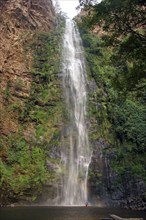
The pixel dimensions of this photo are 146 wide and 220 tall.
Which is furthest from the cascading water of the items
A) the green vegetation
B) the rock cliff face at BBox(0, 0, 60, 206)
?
the rock cliff face at BBox(0, 0, 60, 206)

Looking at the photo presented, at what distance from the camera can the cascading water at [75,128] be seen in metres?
36.8

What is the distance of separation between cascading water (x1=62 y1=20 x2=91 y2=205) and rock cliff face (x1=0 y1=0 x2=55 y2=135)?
4897 millimetres

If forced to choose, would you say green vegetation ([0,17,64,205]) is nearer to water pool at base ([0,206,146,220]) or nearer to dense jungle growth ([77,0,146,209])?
dense jungle growth ([77,0,146,209])

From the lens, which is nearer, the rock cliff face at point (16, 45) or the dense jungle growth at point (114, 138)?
the dense jungle growth at point (114, 138)

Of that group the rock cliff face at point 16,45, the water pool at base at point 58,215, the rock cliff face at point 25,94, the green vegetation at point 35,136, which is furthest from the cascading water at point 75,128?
the water pool at base at point 58,215

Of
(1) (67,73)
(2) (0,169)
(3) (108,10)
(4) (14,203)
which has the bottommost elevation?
(4) (14,203)

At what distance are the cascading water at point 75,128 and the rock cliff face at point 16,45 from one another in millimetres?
4897

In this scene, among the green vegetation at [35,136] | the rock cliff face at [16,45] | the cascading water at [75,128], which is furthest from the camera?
the rock cliff face at [16,45]

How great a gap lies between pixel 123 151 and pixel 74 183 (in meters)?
6.94

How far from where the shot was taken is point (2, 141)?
38.4 m

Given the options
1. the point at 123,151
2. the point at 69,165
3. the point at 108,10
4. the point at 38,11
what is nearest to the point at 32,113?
the point at 69,165

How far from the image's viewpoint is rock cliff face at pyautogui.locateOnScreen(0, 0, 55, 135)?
42034 mm

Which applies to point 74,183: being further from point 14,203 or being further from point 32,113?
point 32,113

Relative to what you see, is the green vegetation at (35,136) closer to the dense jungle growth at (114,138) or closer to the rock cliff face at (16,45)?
the rock cliff face at (16,45)
